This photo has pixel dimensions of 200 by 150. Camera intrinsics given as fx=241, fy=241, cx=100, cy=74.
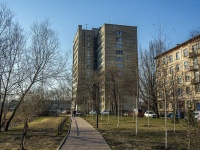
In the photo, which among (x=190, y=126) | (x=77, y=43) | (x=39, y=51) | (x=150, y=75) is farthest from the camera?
(x=77, y=43)

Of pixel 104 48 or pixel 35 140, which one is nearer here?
pixel 35 140

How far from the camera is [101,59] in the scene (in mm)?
84750

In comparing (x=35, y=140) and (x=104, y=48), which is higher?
(x=104, y=48)

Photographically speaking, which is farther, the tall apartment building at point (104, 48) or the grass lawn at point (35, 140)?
the tall apartment building at point (104, 48)

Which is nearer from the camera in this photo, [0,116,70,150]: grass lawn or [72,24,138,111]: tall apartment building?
[0,116,70,150]: grass lawn

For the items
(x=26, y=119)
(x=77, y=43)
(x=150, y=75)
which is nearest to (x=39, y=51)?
(x=26, y=119)

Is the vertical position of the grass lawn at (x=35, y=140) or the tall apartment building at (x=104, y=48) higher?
the tall apartment building at (x=104, y=48)

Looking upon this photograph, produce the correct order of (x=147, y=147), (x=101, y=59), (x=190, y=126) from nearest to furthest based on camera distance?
(x=190, y=126) < (x=147, y=147) < (x=101, y=59)

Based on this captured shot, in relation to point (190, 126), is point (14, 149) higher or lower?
lower

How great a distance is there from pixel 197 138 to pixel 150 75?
88.4 ft

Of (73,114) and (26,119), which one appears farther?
(73,114)

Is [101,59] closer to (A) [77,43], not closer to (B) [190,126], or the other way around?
(A) [77,43]

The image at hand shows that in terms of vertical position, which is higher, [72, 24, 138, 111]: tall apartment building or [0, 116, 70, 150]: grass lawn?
[72, 24, 138, 111]: tall apartment building

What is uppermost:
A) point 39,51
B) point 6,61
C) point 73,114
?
point 39,51
